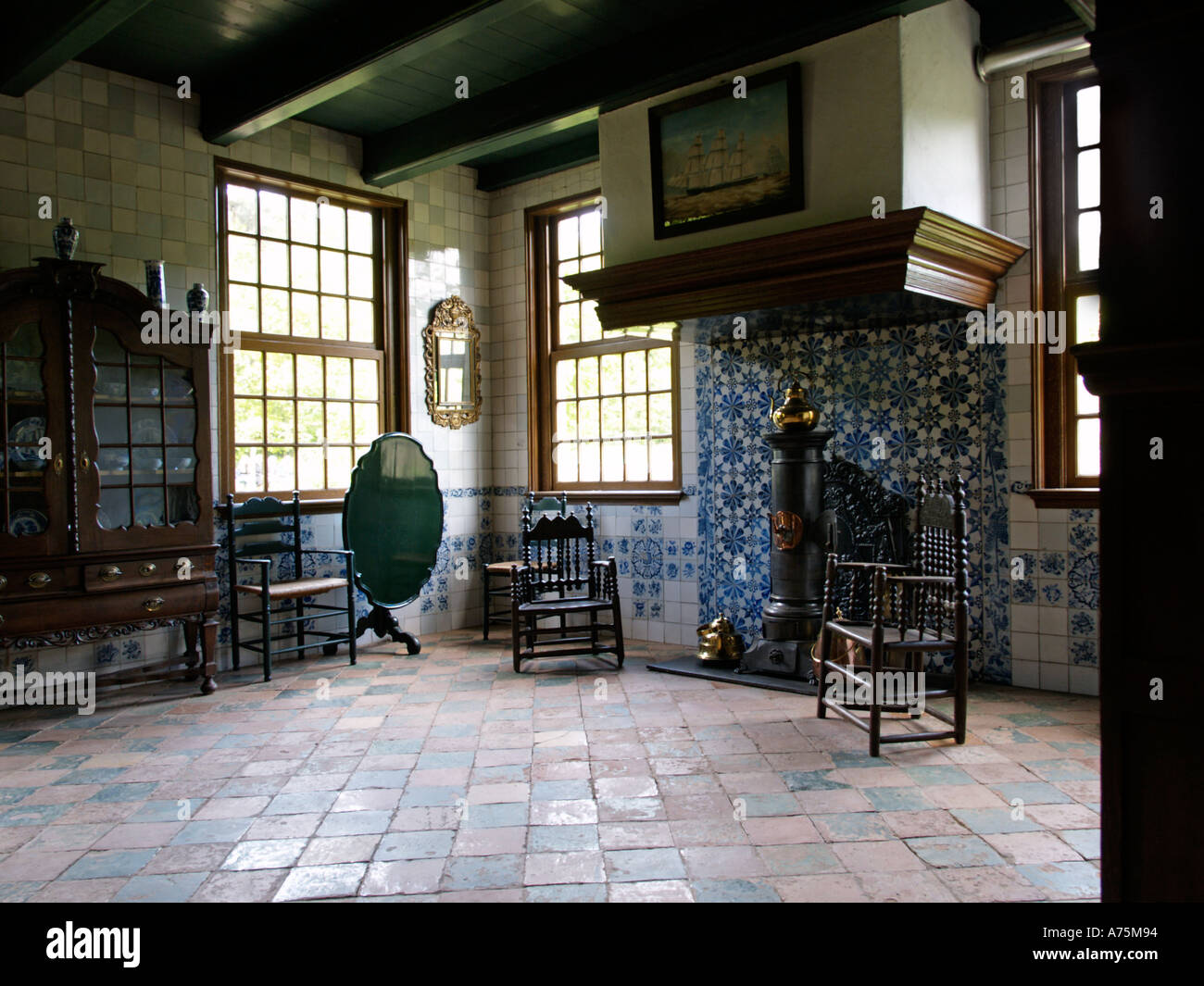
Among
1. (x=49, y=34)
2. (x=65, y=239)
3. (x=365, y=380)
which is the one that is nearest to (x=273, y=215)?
(x=365, y=380)

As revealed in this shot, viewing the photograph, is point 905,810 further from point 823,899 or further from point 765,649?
point 765,649

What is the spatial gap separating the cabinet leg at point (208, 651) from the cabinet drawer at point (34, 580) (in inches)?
28.2

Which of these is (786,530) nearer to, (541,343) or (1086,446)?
(1086,446)

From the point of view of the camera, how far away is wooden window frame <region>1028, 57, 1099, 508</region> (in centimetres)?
465

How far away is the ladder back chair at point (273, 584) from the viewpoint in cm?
534

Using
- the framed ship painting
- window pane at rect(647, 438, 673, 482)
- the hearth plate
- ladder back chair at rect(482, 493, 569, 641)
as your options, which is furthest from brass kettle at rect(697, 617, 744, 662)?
the framed ship painting

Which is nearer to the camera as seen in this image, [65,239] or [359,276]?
[65,239]

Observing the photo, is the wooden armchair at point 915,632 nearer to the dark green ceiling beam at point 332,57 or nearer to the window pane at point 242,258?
the dark green ceiling beam at point 332,57

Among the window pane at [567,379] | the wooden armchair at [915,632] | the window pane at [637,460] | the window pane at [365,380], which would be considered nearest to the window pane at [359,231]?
the window pane at [365,380]

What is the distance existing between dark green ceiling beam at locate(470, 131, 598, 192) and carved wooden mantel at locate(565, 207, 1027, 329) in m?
1.78

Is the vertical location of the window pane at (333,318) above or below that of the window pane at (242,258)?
below

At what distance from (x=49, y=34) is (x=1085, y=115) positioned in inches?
199

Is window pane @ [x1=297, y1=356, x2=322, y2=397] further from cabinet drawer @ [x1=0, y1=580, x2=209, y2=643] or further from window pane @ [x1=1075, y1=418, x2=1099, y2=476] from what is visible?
window pane @ [x1=1075, y1=418, x2=1099, y2=476]

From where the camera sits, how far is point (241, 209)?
5.86 meters
